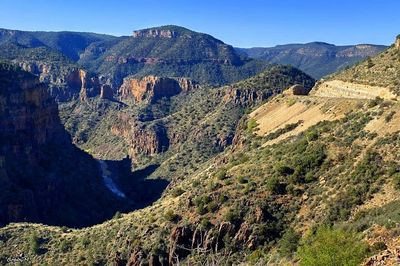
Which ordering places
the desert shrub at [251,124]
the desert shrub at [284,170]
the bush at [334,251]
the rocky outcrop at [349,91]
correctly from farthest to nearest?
the desert shrub at [251,124]
the rocky outcrop at [349,91]
the desert shrub at [284,170]
the bush at [334,251]

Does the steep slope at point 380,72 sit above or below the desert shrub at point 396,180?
above

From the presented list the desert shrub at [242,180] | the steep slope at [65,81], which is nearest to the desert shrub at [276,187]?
the desert shrub at [242,180]

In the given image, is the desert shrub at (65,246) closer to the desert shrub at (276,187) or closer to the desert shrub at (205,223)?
the desert shrub at (205,223)

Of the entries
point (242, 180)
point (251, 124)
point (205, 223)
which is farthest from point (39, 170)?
point (205, 223)

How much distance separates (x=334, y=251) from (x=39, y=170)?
266 feet

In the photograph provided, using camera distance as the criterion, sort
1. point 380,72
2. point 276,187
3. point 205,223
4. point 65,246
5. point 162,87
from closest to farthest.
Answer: point 205,223, point 276,187, point 65,246, point 380,72, point 162,87

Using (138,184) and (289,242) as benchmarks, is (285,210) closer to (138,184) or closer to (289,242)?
(289,242)

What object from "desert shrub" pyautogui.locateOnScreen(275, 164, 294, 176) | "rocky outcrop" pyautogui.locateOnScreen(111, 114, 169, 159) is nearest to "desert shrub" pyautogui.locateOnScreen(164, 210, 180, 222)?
"desert shrub" pyautogui.locateOnScreen(275, 164, 294, 176)

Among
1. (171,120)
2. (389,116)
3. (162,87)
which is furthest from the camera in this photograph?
(162,87)

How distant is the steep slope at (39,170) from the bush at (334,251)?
6287cm

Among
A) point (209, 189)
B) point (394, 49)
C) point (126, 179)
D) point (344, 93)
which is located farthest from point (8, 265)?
point (126, 179)

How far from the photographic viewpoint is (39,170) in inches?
3841

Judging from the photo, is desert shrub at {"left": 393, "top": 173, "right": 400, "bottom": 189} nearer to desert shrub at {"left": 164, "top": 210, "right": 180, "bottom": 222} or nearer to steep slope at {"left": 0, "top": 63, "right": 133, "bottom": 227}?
Answer: desert shrub at {"left": 164, "top": 210, "right": 180, "bottom": 222}

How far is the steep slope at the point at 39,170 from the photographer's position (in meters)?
85.6
